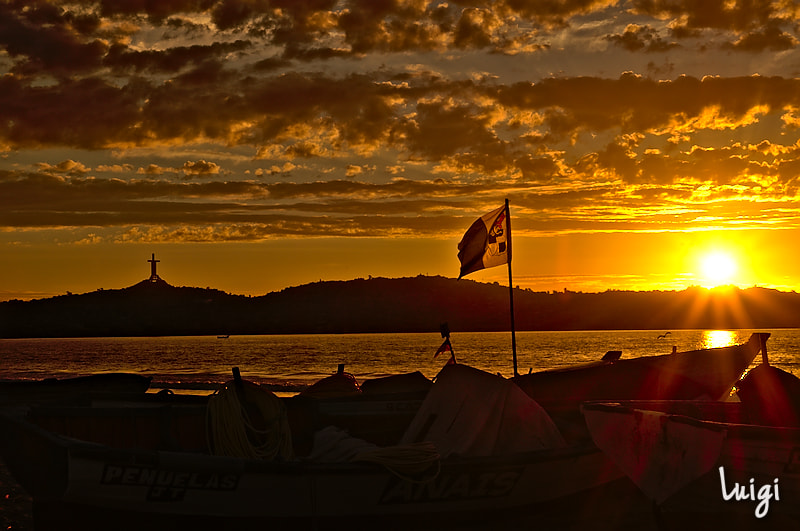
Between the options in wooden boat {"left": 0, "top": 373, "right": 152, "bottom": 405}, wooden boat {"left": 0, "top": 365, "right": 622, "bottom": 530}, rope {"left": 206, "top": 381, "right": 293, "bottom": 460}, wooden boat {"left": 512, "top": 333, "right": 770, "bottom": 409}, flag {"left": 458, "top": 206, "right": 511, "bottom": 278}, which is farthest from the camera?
wooden boat {"left": 0, "top": 373, "right": 152, "bottom": 405}

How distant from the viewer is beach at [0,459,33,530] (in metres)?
16.2

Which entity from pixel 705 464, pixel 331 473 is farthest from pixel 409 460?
pixel 705 464

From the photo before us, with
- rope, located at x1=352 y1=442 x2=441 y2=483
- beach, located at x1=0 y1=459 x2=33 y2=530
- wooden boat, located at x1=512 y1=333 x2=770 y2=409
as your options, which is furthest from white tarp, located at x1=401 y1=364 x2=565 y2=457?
beach, located at x1=0 y1=459 x2=33 y2=530

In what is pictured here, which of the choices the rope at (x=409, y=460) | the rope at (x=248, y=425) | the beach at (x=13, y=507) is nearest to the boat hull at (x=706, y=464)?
the rope at (x=409, y=460)

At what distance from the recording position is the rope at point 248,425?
15.3 m

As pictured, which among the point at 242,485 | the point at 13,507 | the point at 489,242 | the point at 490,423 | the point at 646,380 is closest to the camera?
the point at 242,485

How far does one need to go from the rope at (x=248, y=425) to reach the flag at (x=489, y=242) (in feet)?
27.1

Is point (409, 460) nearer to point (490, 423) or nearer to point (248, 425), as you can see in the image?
point (490, 423)

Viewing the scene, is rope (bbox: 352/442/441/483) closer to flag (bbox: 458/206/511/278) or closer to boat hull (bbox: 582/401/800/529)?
boat hull (bbox: 582/401/800/529)

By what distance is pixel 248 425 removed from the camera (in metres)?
15.4

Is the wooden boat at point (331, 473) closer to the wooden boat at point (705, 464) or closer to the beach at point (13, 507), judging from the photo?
the wooden boat at point (705, 464)

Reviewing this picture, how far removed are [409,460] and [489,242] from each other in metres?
9.88

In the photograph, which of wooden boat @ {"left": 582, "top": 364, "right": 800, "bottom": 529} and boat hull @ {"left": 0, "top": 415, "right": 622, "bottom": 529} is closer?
boat hull @ {"left": 0, "top": 415, "right": 622, "bottom": 529}

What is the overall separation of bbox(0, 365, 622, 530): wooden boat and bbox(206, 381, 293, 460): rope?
0.11ft
